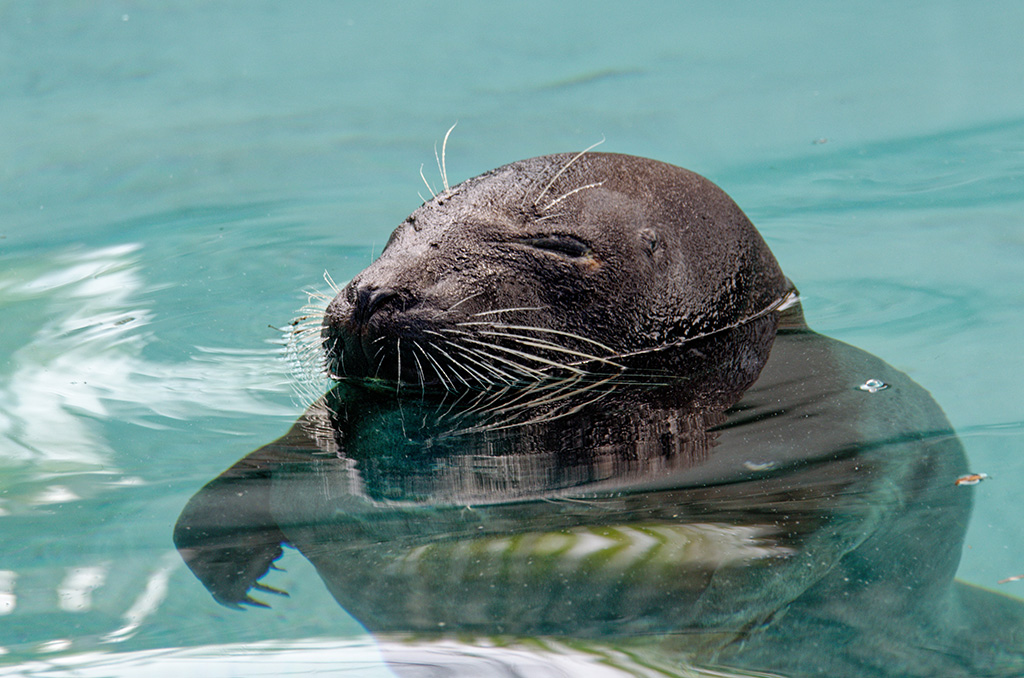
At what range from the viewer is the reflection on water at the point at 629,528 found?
106 inches

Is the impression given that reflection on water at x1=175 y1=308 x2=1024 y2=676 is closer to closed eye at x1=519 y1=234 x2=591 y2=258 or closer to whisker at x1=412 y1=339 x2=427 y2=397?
whisker at x1=412 y1=339 x2=427 y2=397

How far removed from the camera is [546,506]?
10.0 ft

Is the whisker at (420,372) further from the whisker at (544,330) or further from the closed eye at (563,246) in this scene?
the closed eye at (563,246)

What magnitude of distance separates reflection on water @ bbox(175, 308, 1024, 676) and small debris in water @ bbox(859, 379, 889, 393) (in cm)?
6

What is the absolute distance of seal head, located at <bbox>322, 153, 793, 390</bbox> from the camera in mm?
3682

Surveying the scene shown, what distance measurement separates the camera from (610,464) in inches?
130

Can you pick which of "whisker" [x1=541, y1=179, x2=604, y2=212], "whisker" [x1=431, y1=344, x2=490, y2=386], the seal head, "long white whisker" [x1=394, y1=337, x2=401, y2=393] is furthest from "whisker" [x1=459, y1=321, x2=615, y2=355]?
"whisker" [x1=541, y1=179, x2=604, y2=212]

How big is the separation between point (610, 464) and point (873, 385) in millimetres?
1283

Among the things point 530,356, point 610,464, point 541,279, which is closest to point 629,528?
point 610,464

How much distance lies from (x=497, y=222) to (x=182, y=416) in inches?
55.3

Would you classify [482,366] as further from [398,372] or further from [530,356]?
[398,372]

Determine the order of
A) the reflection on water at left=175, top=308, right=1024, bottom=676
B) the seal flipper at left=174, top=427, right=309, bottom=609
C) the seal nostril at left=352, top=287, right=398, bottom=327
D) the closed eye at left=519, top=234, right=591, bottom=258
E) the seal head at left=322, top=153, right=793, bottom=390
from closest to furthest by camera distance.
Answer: the reflection on water at left=175, top=308, right=1024, bottom=676, the seal flipper at left=174, top=427, right=309, bottom=609, the seal nostril at left=352, top=287, right=398, bottom=327, the seal head at left=322, top=153, right=793, bottom=390, the closed eye at left=519, top=234, right=591, bottom=258

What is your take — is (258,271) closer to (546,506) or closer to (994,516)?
(546,506)

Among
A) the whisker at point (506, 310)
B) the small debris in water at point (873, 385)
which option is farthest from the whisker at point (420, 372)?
the small debris in water at point (873, 385)
